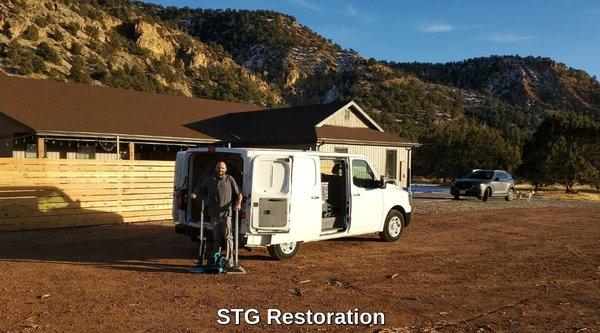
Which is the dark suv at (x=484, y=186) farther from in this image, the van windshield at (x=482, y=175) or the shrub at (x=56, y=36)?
the shrub at (x=56, y=36)

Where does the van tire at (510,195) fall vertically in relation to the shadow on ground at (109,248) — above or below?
above

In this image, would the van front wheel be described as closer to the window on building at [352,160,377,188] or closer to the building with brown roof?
the window on building at [352,160,377,188]

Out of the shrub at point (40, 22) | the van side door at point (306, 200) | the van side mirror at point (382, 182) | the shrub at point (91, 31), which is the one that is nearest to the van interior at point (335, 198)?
the van side door at point (306, 200)

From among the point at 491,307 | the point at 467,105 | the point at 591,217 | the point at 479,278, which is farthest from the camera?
the point at 467,105

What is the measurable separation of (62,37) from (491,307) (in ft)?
193

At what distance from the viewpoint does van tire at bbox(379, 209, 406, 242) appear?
40.5 feet

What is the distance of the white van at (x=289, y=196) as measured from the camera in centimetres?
922

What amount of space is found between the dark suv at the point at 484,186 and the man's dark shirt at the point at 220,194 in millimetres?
20218

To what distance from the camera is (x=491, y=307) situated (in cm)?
701

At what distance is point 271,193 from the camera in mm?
9320

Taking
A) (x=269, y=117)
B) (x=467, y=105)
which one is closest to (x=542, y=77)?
(x=467, y=105)

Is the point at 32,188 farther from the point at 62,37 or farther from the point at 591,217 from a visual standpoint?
the point at 62,37

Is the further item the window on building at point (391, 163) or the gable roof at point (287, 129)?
the window on building at point (391, 163)

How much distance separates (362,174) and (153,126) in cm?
1294
